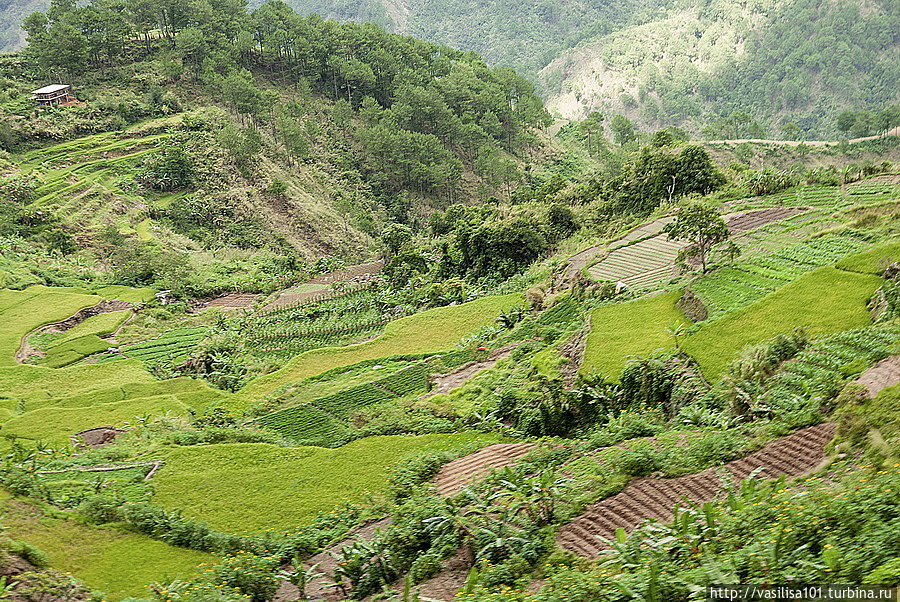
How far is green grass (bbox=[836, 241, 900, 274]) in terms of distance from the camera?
12.1m

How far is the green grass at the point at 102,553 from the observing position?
317 inches

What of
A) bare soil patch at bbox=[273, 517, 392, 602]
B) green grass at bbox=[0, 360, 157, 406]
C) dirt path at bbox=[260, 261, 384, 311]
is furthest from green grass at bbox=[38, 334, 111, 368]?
bare soil patch at bbox=[273, 517, 392, 602]

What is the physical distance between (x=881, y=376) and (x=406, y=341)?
12.6 m

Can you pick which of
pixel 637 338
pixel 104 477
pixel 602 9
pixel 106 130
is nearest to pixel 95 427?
pixel 104 477

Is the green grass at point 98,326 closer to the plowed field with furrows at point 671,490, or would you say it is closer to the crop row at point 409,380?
the crop row at point 409,380

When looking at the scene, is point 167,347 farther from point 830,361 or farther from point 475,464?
point 830,361

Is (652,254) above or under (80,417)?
above

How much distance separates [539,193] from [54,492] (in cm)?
2634

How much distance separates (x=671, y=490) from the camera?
7.54 metres

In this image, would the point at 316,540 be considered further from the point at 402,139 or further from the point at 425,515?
the point at 402,139

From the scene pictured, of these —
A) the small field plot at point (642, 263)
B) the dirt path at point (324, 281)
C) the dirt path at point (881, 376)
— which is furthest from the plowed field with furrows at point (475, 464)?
the dirt path at point (324, 281)

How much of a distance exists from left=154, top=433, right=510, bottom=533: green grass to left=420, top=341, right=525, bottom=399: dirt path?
3256 mm

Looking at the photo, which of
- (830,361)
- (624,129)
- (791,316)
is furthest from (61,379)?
(624,129)

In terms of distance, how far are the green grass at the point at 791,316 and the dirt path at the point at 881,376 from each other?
84.2 inches
